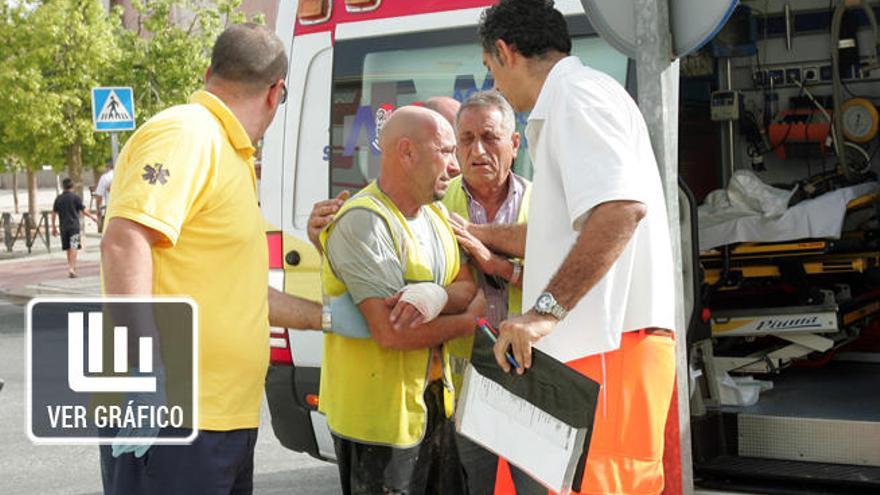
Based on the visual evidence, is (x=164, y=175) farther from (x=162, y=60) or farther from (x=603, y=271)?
(x=162, y=60)

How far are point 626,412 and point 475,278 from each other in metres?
1.09

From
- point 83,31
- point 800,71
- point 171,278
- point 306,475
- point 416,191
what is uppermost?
point 83,31

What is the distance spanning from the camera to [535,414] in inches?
124

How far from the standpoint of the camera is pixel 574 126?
3.22m

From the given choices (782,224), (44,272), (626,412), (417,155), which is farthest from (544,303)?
(44,272)

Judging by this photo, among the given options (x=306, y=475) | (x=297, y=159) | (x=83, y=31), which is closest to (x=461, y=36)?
(x=297, y=159)

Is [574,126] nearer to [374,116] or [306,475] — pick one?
[374,116]

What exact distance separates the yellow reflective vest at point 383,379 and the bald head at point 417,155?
3.2 inches

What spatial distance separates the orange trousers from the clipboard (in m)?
0.18

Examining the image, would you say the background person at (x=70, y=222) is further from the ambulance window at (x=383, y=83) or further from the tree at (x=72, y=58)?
the ambulance window at (x=383, y=83)

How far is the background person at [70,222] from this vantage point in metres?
19.9

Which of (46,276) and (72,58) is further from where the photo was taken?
(72,58)

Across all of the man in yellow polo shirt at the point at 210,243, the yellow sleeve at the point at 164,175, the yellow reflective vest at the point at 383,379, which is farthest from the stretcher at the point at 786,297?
the yellow sleeve at the point at 164,175

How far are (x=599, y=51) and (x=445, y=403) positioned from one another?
157 centimetres
